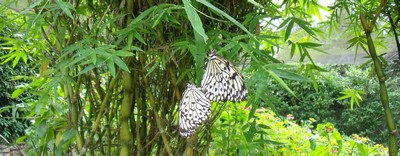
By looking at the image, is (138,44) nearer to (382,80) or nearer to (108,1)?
(108,1)

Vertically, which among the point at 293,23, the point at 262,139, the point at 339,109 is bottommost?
the point at 339,109

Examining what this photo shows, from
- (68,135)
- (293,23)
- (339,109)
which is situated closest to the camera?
(293,23)

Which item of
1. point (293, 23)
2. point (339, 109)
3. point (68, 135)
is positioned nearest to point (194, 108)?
point (293, 23)

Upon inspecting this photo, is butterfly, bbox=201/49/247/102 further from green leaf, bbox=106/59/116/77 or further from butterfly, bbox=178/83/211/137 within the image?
green leaf, bbox=106/59/116/77

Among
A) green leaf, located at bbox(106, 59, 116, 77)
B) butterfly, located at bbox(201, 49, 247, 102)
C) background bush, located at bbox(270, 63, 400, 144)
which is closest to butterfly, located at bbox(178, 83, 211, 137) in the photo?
butterfly, located at bbox(201, 49, 247, 102)

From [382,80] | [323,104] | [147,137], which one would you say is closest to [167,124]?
[147,137]

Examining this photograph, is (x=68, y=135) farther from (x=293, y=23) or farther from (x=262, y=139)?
(x=293, y=23)

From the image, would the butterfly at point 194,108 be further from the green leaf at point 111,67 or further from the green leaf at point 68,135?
the green leaf at point 68,135
